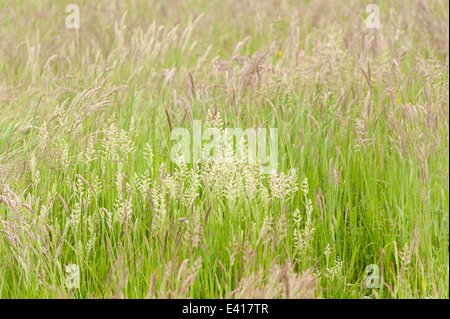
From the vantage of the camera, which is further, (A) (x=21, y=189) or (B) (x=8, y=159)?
(B) (x=8, y=159)

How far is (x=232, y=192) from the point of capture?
7.28 feet

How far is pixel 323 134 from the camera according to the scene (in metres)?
3.03

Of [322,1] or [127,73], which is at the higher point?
[322,1]

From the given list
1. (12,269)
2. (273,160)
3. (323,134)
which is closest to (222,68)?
(323,134)

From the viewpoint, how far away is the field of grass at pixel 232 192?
2.12 metres

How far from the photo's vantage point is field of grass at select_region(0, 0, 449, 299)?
2117mm

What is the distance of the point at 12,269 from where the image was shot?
214 cm

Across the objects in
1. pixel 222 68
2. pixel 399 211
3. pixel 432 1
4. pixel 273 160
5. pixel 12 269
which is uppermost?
pixel 432 1

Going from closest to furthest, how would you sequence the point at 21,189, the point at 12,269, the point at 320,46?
the point at 12,269 → the point at 21,189 → the point at 320,46

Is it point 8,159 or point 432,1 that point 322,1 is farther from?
point 8,159

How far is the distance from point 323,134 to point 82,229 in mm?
1349

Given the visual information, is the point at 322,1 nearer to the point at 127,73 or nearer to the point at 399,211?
the point at 127,73

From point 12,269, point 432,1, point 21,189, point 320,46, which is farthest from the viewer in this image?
point 432,1

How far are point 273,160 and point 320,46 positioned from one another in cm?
143
